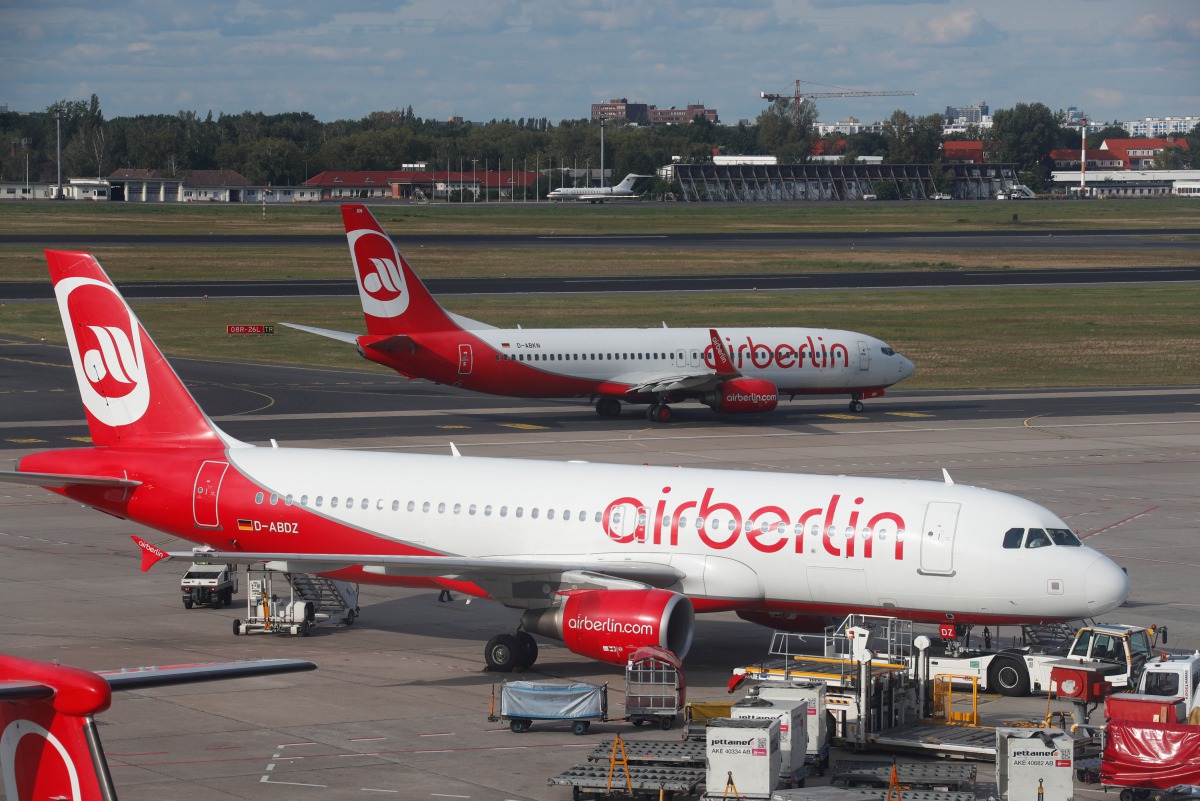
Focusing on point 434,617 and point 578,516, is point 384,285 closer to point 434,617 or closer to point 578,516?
point 434,617

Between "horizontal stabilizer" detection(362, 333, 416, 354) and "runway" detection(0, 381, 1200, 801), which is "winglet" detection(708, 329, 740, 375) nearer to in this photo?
"runway" detection(0, 381, 1200, 801)

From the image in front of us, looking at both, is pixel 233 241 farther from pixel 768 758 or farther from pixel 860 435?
pixel 768 758

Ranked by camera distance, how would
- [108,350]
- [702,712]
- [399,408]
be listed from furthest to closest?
1. [399,408]
2. [108,350]
3. [702,712]

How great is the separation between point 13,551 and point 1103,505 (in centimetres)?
3657

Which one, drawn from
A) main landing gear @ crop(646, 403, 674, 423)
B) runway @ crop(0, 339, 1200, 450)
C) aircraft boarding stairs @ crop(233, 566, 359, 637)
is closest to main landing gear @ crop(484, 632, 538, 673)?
aircraft boarding stairs @ crop(233, 566, 359, 637)

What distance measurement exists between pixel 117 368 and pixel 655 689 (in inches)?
687

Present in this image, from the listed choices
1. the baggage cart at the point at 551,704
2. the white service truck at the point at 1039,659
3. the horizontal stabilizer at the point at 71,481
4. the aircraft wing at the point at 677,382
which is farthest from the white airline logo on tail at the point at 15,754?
the aircraft wing at the point at 677,382

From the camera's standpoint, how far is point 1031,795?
81.4ft

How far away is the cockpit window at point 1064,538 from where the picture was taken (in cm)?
3312

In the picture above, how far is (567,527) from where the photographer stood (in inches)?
1410

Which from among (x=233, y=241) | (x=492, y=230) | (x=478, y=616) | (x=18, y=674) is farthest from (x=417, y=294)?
(x=492, y=230)

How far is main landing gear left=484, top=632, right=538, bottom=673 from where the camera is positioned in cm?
3447

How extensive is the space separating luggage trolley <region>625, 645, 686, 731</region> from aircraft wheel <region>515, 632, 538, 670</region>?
Result: 4432mm

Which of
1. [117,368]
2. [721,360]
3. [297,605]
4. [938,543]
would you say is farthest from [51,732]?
[721,360]
